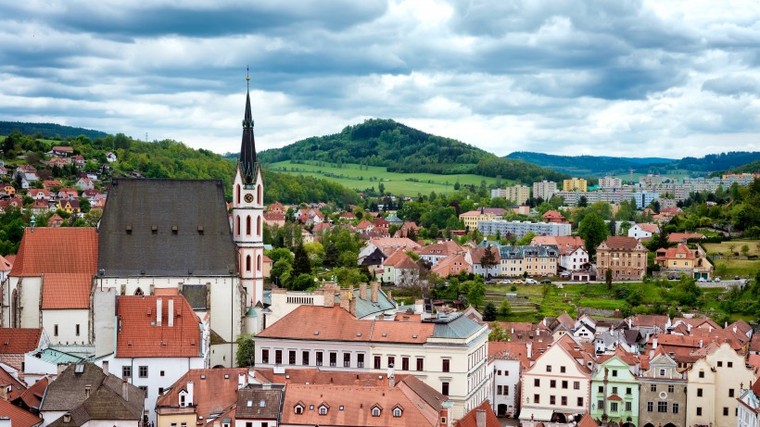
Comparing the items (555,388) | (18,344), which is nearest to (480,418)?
(555,388)

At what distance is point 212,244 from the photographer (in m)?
87.8

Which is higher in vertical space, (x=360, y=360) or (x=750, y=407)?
(x=360, y=360)

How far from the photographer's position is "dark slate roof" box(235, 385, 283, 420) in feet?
202

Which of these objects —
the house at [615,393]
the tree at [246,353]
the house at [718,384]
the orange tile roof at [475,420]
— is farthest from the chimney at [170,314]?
the house at [718,384]

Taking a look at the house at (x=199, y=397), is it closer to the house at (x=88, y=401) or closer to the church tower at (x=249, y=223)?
the house at (x=88, y=401)

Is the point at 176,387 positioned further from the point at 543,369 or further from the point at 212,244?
the point at 543,369

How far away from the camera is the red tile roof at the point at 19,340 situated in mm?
75250

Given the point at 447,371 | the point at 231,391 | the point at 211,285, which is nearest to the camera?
the point at 231,391

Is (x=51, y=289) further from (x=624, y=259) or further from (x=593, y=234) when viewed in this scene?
(x=593, y=234)

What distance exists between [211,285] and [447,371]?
72.5 feet

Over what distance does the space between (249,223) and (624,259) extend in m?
80.8

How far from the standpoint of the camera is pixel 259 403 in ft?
204

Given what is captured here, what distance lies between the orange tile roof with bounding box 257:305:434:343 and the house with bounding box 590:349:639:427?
14.9 metres

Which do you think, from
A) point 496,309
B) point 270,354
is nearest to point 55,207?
point 496,309
